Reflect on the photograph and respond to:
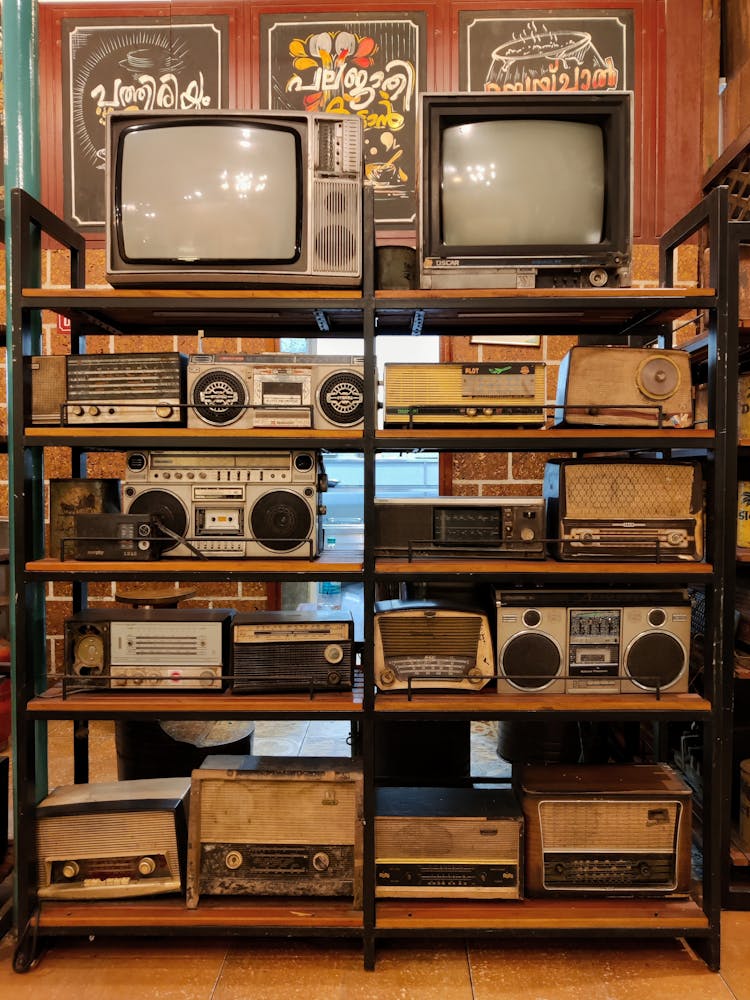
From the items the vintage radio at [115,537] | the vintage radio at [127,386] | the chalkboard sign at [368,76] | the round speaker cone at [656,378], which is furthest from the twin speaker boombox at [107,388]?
the chalkboard sign at [368,76]

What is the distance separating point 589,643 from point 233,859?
43.2 inches

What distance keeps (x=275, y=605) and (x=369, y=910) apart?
1871 mm

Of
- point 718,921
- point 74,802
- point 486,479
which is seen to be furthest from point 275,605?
point 718,921

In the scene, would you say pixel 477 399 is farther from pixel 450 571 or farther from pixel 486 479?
pixel 486 479

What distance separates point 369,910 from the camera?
5.98 feet

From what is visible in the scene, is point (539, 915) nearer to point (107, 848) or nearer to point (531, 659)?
point (531, 659)

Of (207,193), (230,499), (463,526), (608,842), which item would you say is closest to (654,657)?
(608,842)

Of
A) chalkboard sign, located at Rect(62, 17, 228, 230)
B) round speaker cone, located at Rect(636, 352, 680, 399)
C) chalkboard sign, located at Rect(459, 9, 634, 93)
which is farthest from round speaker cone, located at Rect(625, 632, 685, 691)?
chalkboard sign, located at Rect(62, 17, 228, 230)

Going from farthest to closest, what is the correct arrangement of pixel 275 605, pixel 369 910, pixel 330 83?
pixel 275 605 → pixel 330 83 → pixel 369 910

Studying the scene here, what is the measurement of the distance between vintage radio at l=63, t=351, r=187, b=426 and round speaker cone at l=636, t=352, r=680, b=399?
3.98 ft

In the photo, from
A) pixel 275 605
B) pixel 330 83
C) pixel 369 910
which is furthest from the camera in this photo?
pixel 275 605

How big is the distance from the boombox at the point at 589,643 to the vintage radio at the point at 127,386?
1.04 metres

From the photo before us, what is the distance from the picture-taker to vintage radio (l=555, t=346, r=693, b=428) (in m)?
1.88

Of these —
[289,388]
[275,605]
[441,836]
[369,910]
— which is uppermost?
[289,388]
